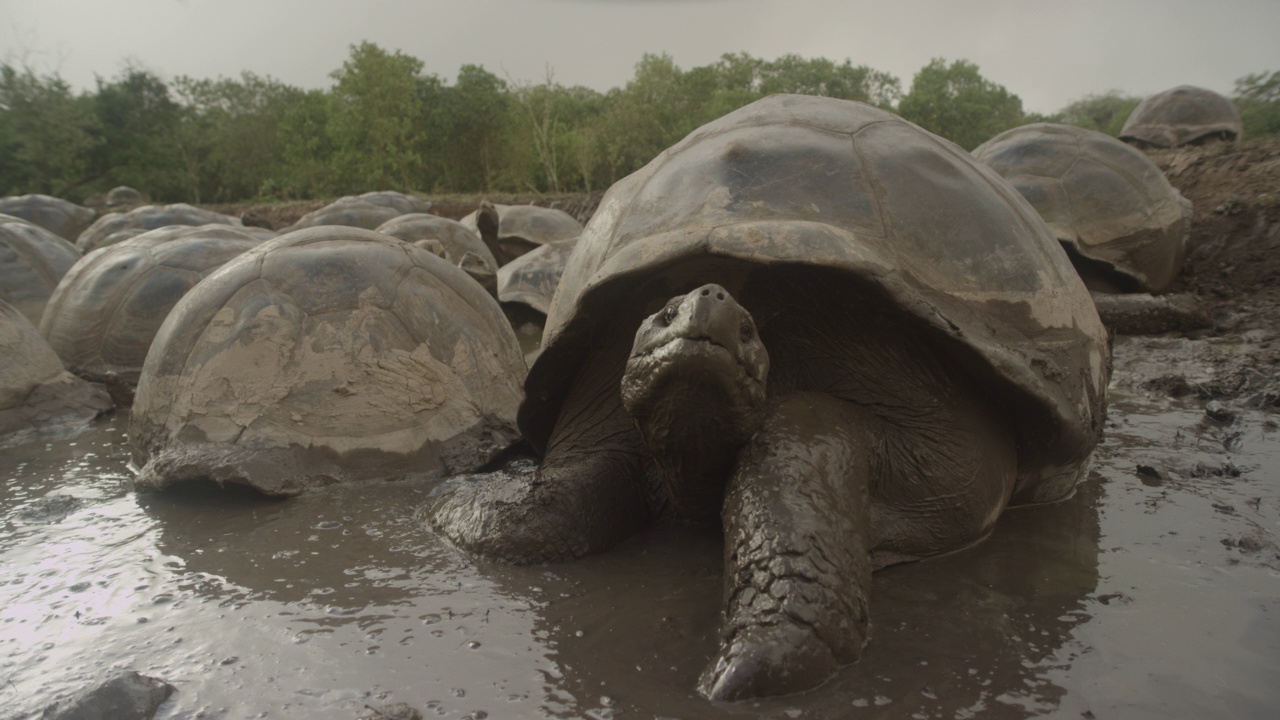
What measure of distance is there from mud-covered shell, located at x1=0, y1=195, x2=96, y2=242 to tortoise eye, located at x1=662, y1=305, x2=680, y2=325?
1640 centimetres

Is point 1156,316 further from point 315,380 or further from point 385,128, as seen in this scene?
point 385,128

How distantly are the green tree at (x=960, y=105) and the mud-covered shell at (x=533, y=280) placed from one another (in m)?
29.8

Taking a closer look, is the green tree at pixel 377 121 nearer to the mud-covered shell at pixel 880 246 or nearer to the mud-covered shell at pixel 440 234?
the mud-covered shell at pixel 440 234

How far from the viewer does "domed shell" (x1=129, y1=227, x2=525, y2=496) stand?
327cm

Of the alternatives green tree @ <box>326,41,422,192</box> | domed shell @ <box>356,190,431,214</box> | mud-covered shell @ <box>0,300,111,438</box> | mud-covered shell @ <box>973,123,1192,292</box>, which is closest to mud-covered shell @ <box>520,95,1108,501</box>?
mud-covered shell @ <box>0,300,111,438</box>

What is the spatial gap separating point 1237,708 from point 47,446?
502 centimetres

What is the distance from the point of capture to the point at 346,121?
102 feet

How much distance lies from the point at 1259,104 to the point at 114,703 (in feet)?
56.2

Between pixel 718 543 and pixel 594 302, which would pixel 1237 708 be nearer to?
pixel 718 543

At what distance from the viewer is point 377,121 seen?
3073 centimetres

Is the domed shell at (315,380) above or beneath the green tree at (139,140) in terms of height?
beneath

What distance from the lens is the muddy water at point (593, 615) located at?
177 cm

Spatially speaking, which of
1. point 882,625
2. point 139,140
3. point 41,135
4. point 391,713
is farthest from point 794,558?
point 139,140

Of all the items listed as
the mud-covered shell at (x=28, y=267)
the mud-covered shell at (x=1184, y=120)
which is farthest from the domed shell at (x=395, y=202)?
the mud-covered shell at (x=1184, y=120)
